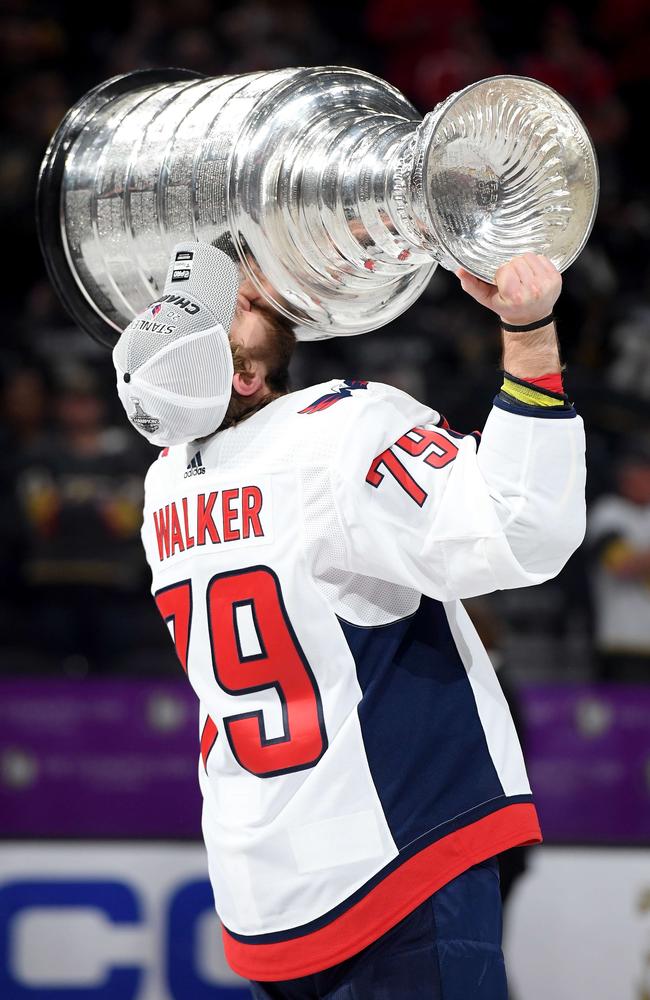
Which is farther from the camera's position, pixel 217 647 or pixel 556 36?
pixel 556 36

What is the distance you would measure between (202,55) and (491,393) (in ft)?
11.7

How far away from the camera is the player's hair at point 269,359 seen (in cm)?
199

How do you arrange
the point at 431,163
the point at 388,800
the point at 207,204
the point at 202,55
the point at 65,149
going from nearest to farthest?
the point at 431,163
the point at 388,800
the point at 207,204
the point at 65,149
the point at 202,55

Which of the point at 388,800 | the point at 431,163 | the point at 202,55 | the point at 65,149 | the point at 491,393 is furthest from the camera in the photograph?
the point at 202,55

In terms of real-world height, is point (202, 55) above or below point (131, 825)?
above

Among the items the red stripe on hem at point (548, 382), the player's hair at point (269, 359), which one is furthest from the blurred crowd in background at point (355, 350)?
the red stripe on hem at point (548, 382)

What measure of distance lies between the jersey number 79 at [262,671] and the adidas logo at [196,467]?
0.17 metres

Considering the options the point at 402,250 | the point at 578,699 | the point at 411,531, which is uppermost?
the point at 402,250

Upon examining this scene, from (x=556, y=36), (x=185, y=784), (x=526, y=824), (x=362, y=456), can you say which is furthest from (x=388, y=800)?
(x=556, y=36)

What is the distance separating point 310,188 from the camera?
1896 millimetres

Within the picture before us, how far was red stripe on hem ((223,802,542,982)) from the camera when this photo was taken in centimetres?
180

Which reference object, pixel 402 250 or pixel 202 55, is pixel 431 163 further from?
pixel 202 55

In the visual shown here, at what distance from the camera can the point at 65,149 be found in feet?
7.34

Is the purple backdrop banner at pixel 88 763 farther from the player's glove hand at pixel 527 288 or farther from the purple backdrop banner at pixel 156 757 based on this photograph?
the player's glove hand at pixel 527 288
